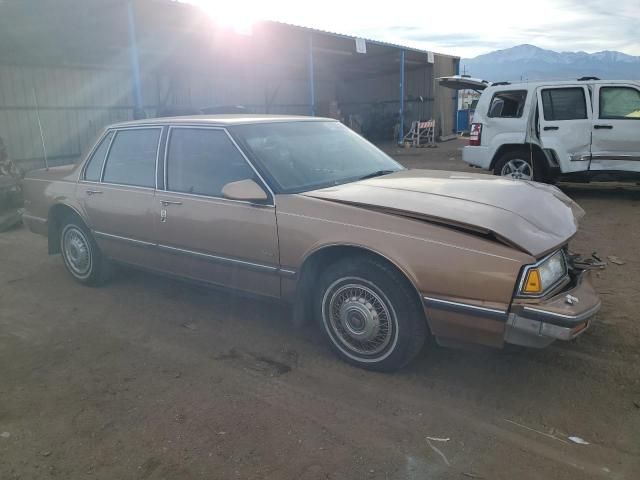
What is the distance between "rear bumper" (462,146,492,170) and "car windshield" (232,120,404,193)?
5301 millimetres

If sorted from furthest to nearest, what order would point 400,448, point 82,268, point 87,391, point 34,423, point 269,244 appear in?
1. point 82,268
2. point 269,244
3. point 87,391
4. point 34,423
5. point 400,448

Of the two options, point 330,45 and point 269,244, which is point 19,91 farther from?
point 269,244

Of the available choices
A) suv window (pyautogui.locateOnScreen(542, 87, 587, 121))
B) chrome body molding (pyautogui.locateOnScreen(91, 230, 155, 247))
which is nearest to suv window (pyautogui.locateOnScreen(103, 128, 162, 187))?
chrome body molding (pyautogui.locateOnScreen(91, 230, 155, 247))

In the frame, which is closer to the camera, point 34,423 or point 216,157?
point 34,423

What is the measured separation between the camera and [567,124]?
323 inches

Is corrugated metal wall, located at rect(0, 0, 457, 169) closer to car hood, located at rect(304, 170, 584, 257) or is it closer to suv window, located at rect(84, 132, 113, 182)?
suv window, located at rect(84, 132, 113, 182)

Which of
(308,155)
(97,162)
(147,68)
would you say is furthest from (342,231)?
(147,68)

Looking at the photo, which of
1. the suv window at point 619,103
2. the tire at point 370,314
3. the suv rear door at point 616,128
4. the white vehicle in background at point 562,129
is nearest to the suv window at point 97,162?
the tire at point 370,314

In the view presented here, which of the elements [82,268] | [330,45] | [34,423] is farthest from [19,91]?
[34,423]

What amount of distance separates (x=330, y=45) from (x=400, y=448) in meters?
17.2

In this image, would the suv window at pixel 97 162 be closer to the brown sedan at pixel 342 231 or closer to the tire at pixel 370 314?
the brown sedan at pixel 342 231

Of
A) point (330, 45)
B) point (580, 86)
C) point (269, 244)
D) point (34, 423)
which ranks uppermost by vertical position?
point (330, 45)

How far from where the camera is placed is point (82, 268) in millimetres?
5055

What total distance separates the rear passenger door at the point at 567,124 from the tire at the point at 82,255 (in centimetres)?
709
